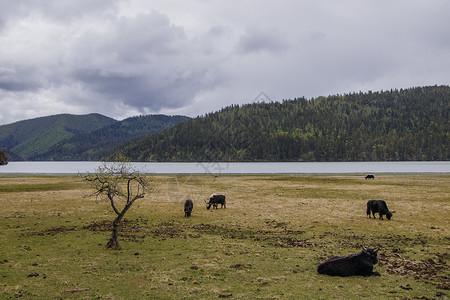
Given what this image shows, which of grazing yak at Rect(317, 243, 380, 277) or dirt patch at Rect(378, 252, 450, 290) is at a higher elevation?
grazing yak at Rect(317, 243, 380, 277)

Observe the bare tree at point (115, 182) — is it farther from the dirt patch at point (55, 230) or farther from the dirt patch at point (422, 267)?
the dirt patch at point (422, 267)

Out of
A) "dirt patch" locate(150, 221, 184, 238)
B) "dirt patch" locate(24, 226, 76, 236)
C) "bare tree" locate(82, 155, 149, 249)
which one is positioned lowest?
"dirt patch" locate(150, 221, 184, 238)

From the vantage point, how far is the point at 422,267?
1558 cm

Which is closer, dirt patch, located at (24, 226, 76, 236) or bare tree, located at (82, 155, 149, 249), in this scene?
bare tree, located at (82, 155, 149, 249)

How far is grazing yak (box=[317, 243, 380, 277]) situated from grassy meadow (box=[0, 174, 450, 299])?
0.42 meters

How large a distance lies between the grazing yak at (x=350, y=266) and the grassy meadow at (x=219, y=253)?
417 mm

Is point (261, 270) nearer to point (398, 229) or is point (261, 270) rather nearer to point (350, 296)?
point (350, 296)

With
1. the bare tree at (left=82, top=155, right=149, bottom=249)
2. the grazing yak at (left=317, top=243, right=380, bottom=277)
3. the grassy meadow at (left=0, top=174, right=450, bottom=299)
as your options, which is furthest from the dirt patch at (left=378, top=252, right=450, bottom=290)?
the bare tree at (left=82, top=155, right=149, bottom=249)

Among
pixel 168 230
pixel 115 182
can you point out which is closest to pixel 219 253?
pixel 168 230

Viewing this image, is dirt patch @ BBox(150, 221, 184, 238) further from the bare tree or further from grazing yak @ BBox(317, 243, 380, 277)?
grazing yak @ BBox(317, 243, 380, 277)

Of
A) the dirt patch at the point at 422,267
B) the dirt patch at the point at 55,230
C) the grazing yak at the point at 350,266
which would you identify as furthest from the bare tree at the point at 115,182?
the dirt patch at the point at 422,267

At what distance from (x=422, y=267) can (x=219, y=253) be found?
10.7m

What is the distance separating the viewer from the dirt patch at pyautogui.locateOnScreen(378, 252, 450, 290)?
13.9 meters

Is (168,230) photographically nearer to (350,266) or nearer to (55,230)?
(55,230)
